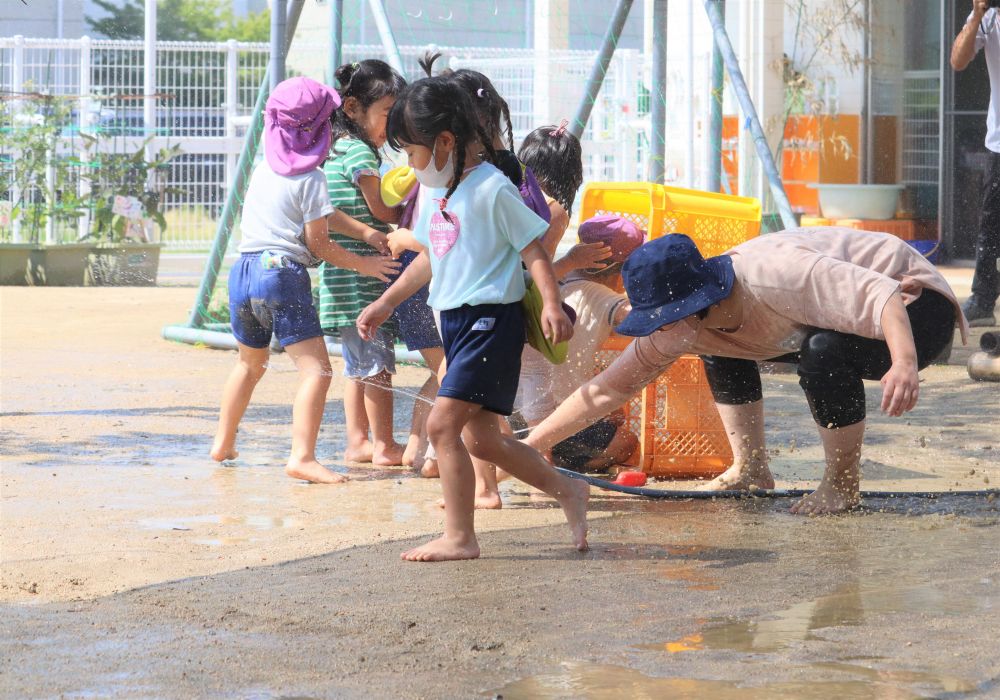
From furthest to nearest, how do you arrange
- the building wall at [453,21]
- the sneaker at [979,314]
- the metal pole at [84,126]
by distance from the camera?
the metal pole at [84,126]
the sneaker at [979,314]
the building wall at [453,21]

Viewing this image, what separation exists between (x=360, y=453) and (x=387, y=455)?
5.5 inches

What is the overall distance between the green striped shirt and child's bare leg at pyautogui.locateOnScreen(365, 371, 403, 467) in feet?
0.82

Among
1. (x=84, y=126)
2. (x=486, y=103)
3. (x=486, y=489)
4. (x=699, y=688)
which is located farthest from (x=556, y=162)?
(x=84, y=126)

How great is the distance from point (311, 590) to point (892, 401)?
1591mm

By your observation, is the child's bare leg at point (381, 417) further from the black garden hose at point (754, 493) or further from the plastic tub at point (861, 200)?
the plastic tub at point (861, 200)

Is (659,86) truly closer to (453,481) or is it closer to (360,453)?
(360,453)

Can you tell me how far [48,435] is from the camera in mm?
5996

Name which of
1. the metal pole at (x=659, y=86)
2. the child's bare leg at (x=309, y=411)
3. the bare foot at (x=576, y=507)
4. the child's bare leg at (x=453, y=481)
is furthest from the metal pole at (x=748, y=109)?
the child's bare leg at (x=453, y=481)

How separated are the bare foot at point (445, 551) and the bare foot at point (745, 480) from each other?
1.19 meters

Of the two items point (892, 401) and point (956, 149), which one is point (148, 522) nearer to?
point (892, 401)

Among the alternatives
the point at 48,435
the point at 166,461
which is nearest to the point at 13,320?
the point at 48,435

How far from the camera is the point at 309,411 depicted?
5.22 metres

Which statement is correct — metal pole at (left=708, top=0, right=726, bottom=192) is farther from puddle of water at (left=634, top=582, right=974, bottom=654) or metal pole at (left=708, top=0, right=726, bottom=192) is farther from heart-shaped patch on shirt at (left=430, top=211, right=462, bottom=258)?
puddle of water at (left=634, top=582, right=974, bottom=654)

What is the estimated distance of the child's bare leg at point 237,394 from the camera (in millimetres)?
5418
